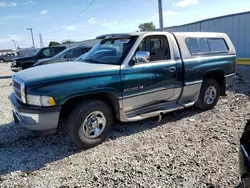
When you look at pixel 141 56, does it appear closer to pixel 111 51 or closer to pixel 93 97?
pixel 111 51

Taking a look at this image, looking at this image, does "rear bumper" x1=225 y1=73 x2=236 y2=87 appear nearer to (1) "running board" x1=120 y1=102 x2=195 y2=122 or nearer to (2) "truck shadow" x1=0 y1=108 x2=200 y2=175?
(1) "running board" x1=120 y1=102 x2=195 y2=122

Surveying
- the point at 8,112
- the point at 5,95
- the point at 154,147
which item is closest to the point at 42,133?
the point at 154,147

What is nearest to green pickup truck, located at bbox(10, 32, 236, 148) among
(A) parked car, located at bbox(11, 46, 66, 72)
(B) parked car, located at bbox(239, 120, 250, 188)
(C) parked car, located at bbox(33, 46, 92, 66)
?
(B) parked car, located at bbox(239, 120, 250, 188)

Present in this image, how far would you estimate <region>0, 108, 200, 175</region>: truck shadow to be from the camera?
10.5ft

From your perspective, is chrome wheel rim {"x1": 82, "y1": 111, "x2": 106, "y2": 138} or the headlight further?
chrome wheel rim {"x1": 82, "y1": 111, "x2": 106, "y2": 138}

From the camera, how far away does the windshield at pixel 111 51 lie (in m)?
3.87

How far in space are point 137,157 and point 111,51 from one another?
2141 mm

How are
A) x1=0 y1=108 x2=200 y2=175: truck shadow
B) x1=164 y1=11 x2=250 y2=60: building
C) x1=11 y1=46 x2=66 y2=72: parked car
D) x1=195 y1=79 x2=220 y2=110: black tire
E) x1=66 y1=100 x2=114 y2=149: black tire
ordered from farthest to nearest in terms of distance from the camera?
1. x1=11 y1=46 x2=66 y2=72: parked car
2. x1=164 y1=11 x2=250 y2=60: building
3. x1=195 y1=79 x2=220 y2=110: black tire
4. x1=66 y1=100 x2=114 y2=149: black tire
5. x1=0 y1=108 x2=200 y2=175: truck shadow

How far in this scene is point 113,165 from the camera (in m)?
3.09

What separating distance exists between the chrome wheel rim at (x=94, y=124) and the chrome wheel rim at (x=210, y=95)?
2.84m

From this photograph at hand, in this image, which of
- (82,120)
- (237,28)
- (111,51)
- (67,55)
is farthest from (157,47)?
(237,28)

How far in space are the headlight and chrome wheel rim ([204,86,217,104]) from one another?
369cm

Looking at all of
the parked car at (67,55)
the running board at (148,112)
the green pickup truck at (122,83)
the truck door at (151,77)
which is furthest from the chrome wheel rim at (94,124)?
the parked car at (67,55)

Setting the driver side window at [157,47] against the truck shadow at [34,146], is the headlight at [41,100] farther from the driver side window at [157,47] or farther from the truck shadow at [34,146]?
the driver side window at [157,47]
